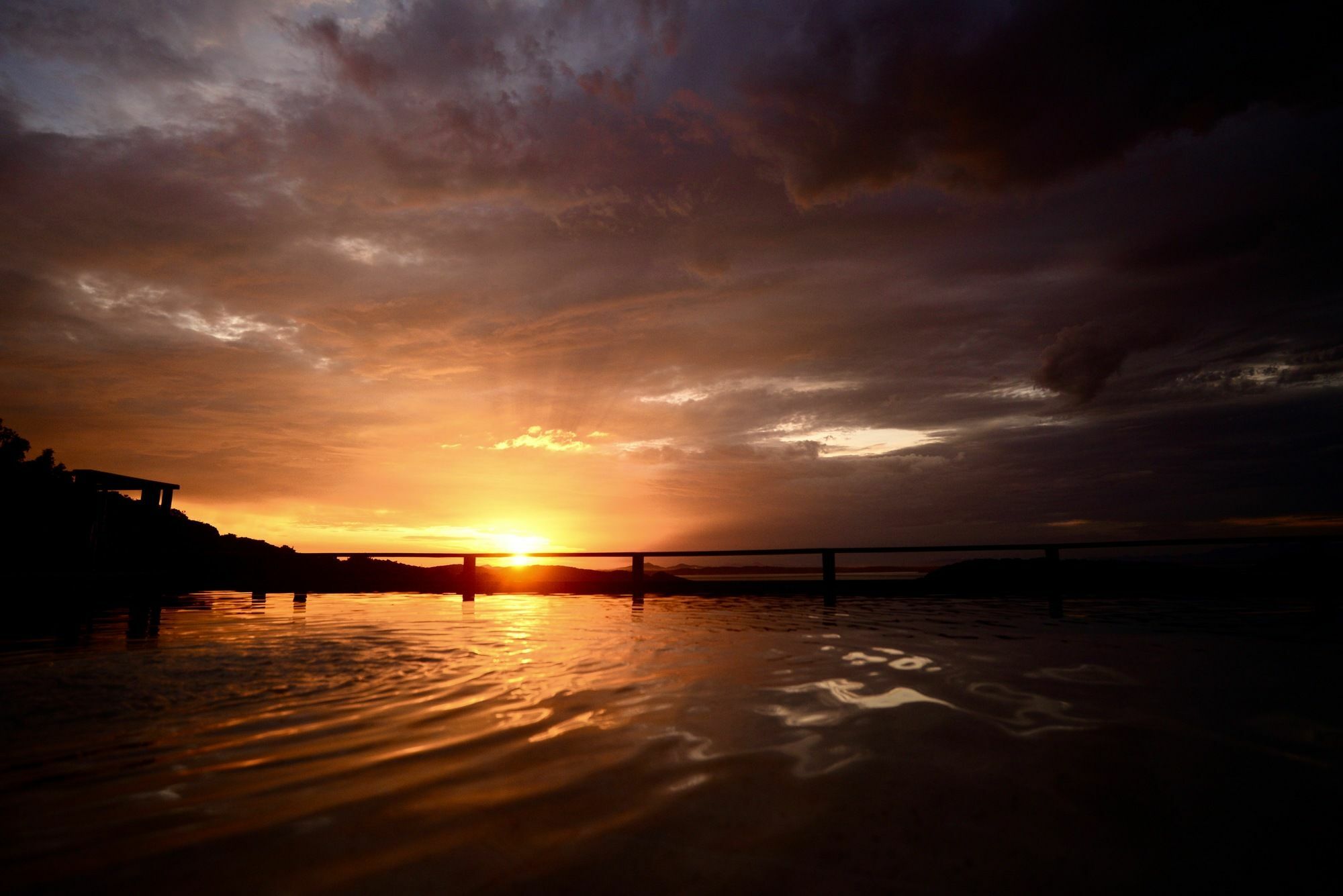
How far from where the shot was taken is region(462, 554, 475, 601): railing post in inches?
563

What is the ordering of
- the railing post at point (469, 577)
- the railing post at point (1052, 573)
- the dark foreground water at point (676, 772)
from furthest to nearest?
the railing post at point (469, 577), the railing post at point (1052, 573), the dark foreground water at point (676, 772)

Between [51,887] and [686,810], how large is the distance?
1.72 meters

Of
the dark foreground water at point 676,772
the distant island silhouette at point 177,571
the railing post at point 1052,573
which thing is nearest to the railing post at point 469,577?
the distant island silhouette at point 177,571

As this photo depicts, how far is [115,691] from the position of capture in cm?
394

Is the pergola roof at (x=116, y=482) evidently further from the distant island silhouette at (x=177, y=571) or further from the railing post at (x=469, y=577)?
the railing post at (x=469, y=577)

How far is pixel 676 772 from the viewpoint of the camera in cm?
250

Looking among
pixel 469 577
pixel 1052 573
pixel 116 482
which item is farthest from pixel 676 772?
pixel 116 482

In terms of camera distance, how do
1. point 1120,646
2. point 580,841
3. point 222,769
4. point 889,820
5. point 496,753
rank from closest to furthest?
1. point 580,841
2. point 889,820
3. point 222,769
4. point 496,753
5. point 1120,646

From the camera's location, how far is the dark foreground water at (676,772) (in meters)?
1.70

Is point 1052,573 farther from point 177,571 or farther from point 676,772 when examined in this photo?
point 177,571

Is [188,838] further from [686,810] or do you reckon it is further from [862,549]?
[862,549]

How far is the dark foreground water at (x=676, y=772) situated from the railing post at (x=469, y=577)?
8.77 m

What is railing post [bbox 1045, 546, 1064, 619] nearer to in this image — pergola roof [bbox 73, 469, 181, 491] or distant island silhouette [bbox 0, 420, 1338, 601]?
distant island silhouette [bbox 0, 420, 1338, 601]

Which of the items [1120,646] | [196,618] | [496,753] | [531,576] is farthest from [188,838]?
[531,576]
